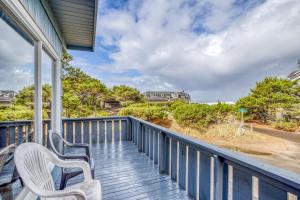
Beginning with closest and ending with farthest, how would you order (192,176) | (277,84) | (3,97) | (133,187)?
1. (3,97)
2. (192,176)
3. (133,187)
4. (277,84)

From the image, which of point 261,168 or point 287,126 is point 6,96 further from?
point 287,126

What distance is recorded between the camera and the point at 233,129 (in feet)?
43.3

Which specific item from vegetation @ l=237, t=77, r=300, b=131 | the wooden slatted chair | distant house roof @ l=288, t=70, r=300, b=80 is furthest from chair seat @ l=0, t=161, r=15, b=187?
distant house roof @ l=288, t=70, r=300, b=80

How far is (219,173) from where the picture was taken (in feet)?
5.61

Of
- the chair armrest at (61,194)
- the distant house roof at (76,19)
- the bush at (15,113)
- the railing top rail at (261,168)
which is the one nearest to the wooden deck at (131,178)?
the railing top rail at (261,168)

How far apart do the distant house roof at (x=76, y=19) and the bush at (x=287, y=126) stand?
53.0 ft

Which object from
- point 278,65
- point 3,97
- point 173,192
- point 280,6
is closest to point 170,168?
point 173,192

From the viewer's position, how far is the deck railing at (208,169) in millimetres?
1140

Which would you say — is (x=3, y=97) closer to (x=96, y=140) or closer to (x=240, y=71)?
(x=96, y=140)

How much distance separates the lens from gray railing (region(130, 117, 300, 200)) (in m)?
1.11

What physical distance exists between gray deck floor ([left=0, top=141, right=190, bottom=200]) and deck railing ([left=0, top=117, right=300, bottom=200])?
0.18 metres

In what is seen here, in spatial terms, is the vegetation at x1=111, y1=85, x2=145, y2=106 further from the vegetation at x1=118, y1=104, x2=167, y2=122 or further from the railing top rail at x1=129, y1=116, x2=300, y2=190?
the railing top rail at x1=129, y1=116, x2=300, y2=190

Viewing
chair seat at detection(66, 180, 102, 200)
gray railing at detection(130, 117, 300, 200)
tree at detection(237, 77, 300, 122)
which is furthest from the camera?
tree at detection(237, 77, 300, 122)

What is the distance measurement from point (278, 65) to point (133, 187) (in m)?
20.4
